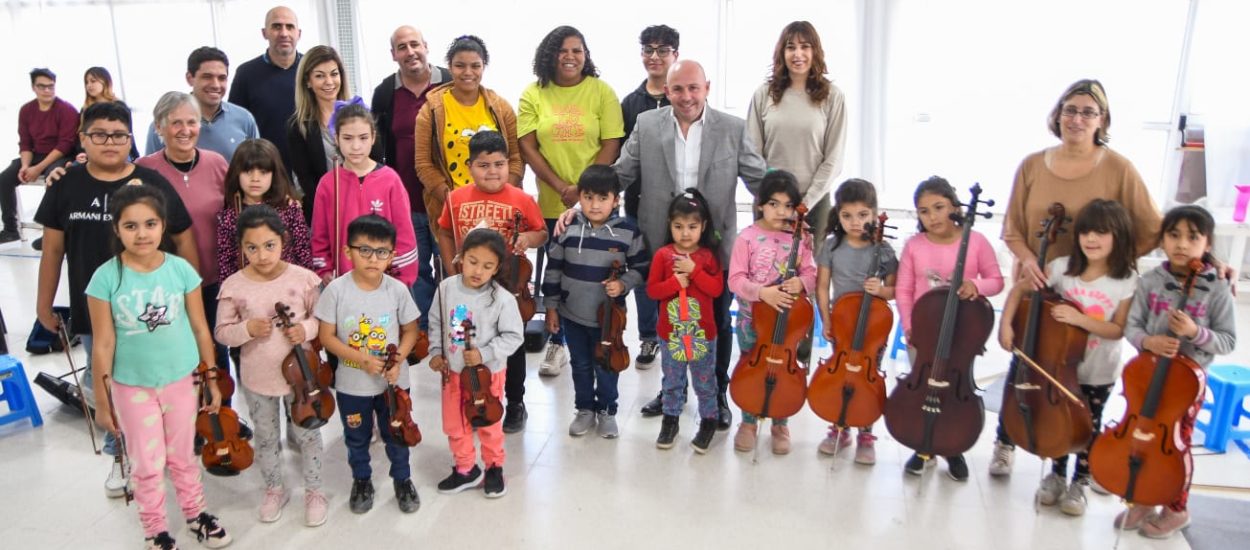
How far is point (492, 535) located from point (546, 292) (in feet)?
2.79

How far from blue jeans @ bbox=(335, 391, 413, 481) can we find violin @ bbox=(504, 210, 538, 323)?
54 cm

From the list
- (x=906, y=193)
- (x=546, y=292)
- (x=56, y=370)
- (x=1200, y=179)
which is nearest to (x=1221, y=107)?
(x=1200, y=179)

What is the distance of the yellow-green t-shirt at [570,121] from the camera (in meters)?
3.33

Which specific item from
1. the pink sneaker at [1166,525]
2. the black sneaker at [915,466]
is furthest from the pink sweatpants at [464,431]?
the pink sneaker at [1166,525]

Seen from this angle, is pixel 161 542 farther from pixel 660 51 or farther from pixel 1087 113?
pixel 1087 113

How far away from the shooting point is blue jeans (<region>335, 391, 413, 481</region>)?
2500mm

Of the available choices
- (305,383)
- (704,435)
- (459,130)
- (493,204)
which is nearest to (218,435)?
(305,383)

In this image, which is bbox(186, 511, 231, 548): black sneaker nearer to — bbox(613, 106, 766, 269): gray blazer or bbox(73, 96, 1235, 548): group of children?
bbox(73, 96, 1235, 548): group of children

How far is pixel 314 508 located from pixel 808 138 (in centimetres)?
213

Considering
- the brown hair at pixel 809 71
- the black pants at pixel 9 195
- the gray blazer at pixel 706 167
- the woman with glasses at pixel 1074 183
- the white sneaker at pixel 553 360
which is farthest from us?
the black pants at pixel 9 195

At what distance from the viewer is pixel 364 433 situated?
8.38ft

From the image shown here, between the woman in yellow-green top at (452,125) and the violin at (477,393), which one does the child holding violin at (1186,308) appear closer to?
the violin at (477,393)

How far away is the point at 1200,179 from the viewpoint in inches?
198

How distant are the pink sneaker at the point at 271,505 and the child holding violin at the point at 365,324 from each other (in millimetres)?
295
